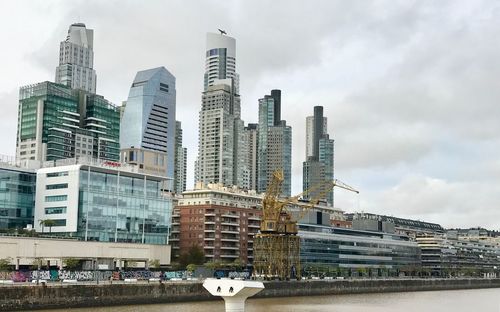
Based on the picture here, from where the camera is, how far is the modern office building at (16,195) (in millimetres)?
113562

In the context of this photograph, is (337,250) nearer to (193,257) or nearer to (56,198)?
(193,257)

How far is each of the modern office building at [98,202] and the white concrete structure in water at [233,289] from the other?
8760 cm

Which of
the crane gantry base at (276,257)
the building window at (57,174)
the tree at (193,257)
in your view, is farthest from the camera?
the tree at (193,257)

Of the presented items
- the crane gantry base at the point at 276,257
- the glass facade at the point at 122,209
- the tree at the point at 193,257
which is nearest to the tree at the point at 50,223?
the glass facade at the point at 122,209

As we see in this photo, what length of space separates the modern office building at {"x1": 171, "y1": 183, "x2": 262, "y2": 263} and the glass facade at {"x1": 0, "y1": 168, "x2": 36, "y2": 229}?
4542 centimetres

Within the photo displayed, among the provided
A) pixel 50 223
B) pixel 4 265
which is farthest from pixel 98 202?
pixel 4 265

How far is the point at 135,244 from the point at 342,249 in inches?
3015

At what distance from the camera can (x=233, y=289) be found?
1147 inches

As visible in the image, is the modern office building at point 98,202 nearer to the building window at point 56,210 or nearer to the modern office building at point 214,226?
the building window at point 56,210

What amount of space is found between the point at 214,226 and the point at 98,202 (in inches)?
1870

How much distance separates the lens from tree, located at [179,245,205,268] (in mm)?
145750

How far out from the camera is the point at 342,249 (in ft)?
600

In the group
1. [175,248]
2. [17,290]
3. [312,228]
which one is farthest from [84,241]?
[312,228]

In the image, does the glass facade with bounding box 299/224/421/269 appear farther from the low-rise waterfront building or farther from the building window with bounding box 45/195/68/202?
the building window with bounding box 45/195/68/202
